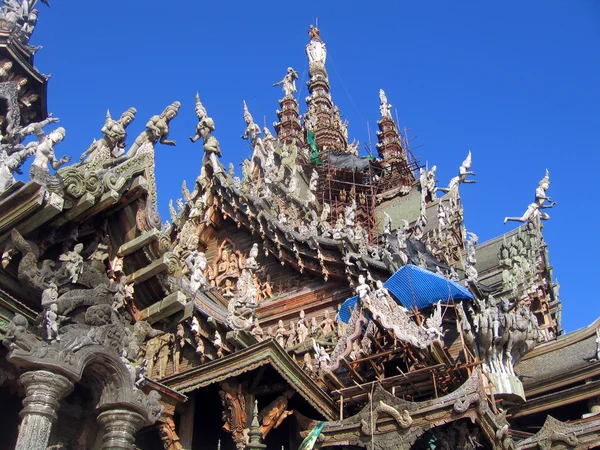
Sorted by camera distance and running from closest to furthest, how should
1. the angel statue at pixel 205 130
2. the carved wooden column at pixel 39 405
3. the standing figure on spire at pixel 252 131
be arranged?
the carved wooden column at pixel 39 405 < the angel statue at pixel 205 130 < the standing figure on spire at pixel 252 131

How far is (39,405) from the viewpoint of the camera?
5.04 m

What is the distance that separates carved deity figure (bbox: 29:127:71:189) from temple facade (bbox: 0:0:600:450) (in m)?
0.02

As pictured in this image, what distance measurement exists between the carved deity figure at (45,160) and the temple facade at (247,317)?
2 centimetres

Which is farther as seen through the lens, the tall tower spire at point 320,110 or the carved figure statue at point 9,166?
the tall tower spire at point 320,110

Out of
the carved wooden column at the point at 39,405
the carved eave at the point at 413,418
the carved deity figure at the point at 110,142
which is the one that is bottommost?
the carved wooden column at the point at 39,405

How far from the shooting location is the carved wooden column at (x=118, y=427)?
223 inches

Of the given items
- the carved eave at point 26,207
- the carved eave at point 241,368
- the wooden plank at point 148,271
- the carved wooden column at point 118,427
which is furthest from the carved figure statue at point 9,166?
the carved eave at point 241,368

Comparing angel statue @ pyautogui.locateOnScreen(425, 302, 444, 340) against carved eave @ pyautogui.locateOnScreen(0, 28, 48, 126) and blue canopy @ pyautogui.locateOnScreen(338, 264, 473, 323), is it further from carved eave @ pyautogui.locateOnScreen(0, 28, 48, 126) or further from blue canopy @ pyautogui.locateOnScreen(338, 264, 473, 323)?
carved eave @ pyautogui.locateOnScreen(0, 28, 48, 126)

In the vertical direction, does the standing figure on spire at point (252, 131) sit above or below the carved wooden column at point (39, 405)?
above

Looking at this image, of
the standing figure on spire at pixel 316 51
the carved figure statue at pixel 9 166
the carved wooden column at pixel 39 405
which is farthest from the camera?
the standing figure on spire at pixel 316 51

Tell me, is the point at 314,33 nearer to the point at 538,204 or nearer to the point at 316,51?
the point at 316,51

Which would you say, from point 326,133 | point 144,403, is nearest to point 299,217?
point 144,403

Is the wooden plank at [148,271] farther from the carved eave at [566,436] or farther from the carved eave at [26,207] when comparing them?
the carved eave at [566,436]

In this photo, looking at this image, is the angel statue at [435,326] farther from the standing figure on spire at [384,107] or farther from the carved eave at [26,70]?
the standing figure on spire at [384,107]
